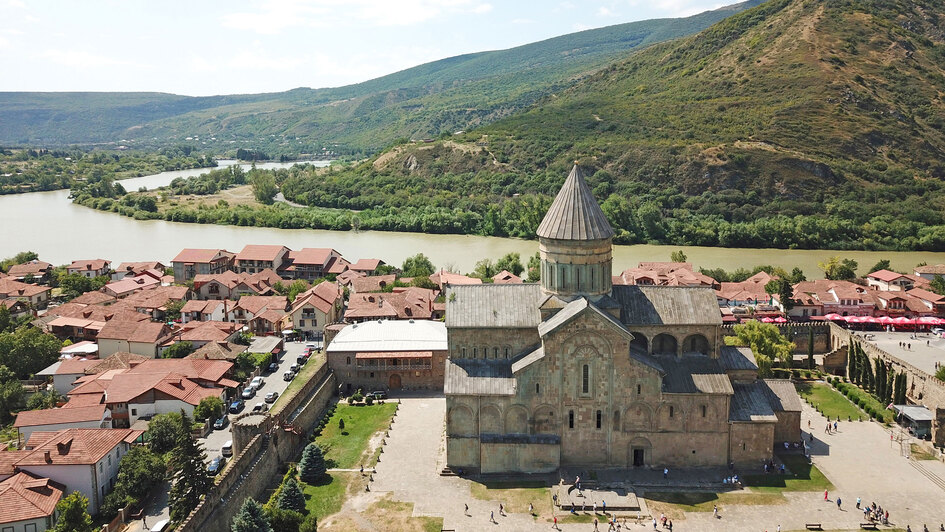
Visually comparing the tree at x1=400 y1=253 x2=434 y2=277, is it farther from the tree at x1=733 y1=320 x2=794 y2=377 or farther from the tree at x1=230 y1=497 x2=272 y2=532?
the tree at x1=230 y1=497 x2=272 y2=532

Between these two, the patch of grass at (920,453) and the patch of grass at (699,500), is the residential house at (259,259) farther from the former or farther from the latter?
the patch of grass at (920,453)

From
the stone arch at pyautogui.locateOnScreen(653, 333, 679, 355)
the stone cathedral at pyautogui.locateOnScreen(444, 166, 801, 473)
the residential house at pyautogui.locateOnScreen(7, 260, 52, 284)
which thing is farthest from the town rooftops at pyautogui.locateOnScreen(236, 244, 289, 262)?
the stone arch at pyautogui.locateOnScreen(653, 333, 679, 355)

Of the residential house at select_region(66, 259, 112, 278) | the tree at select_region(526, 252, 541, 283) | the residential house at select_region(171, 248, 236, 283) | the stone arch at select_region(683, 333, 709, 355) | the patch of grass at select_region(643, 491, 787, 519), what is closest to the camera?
the patch of grass at select_region(643, 491, 787, 519)

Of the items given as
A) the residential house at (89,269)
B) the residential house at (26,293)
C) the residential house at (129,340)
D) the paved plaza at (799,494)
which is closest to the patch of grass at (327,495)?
the paved plaza at (799,494)

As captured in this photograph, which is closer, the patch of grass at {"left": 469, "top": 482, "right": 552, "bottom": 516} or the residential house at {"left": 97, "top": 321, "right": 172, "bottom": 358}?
the patch of grass at {"left": 469, "top": 482, "right": 552, "bottom": 516}

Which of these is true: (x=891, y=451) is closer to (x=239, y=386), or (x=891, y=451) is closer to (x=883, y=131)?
(x=239, y=386)

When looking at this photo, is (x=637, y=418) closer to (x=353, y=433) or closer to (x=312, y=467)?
(x=353, y=433)
